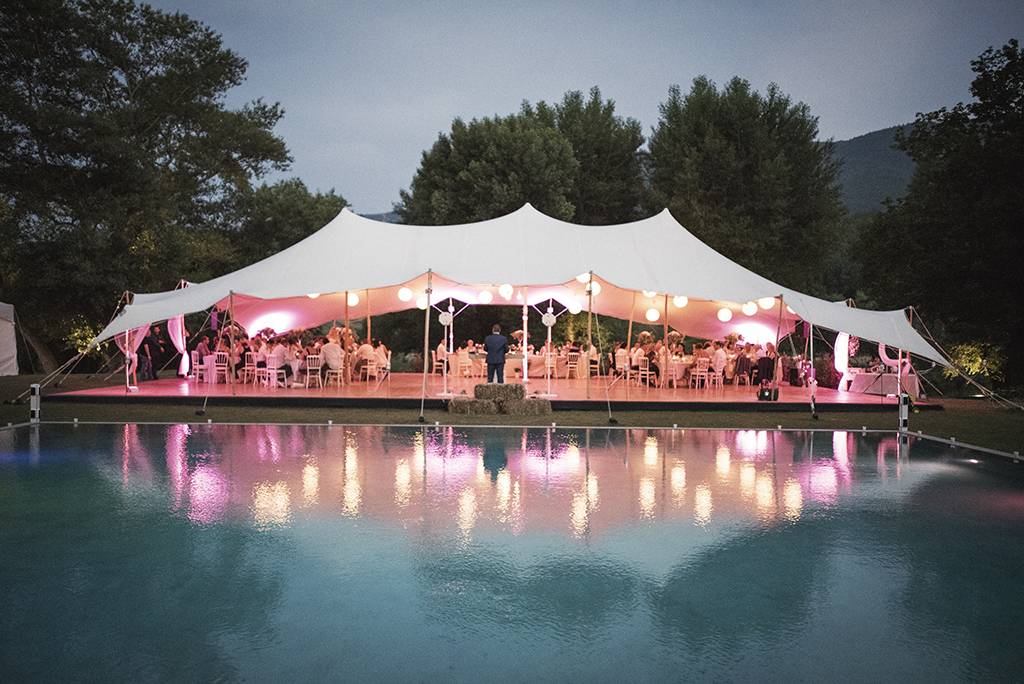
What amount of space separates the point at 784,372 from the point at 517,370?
707 centimetres

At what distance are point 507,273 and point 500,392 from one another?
2.78 metres

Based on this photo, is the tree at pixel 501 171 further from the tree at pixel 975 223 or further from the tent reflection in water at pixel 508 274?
the tree at pixel 975 223

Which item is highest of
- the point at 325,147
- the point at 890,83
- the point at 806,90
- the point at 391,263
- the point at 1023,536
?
the point at 325,147

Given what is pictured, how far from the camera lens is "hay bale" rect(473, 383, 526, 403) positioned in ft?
46.8

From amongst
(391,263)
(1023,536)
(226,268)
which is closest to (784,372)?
(391,263)

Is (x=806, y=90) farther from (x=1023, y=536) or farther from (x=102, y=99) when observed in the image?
(x=1023, y=536)

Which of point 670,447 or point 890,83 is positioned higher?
point 890,83

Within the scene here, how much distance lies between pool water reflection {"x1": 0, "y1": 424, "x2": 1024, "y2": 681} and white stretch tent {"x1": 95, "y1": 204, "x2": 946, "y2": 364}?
643cm

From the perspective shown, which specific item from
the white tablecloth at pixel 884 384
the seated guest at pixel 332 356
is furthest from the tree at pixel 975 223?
the seated guest at pixel 332 356

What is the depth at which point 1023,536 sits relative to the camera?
6.24 metres

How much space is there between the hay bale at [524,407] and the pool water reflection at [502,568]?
4.70 m

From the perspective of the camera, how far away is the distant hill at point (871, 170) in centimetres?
8950

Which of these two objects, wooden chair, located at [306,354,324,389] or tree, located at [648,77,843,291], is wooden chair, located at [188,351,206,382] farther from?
tree, located at [648,77,843,291]

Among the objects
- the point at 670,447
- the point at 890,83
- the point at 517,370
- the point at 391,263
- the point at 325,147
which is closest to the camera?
the point at 670,447
